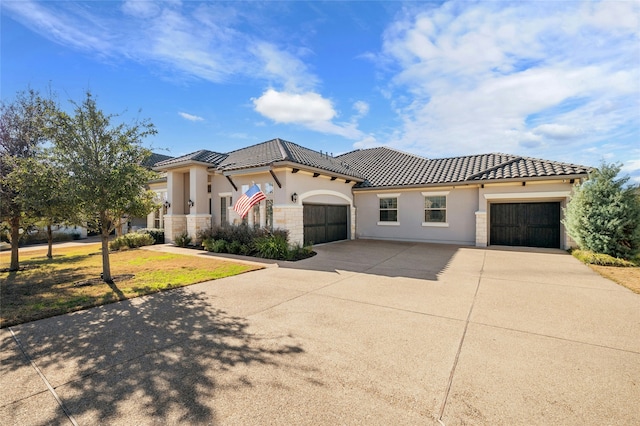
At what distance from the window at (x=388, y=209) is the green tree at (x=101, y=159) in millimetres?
12592

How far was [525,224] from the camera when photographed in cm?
1451

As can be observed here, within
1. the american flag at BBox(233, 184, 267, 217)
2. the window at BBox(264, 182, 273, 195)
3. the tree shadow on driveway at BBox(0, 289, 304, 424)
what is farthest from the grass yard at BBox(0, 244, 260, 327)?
the window at BBox(264, 182, 273, 195)

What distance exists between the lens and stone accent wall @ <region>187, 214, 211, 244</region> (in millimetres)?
16156

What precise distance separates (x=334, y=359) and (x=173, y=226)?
52.4ft

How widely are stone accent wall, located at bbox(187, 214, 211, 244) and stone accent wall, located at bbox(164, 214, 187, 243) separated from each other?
3.57ft

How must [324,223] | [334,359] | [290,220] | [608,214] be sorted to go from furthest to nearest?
[324,223] < [290,220] < [608,214] < [334,359]

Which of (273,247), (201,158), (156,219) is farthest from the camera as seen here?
(156,219)

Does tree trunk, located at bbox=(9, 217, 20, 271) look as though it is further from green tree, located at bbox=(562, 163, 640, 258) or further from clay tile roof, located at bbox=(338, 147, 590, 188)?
green tree, located at bbox=(562, 163, 640, 258)

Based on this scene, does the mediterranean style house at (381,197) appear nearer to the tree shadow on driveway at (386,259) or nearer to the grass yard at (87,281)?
the tree shadow on driveway at (386,259)

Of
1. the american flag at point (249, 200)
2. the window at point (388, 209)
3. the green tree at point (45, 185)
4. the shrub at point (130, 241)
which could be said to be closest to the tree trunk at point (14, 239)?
the green tree at point (45, 185)

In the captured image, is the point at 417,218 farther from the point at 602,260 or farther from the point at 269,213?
the point at 269,213

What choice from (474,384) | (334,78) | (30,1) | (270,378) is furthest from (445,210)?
(30,1)

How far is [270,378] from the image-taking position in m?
3.31

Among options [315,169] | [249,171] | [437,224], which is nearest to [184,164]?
[249,171]
